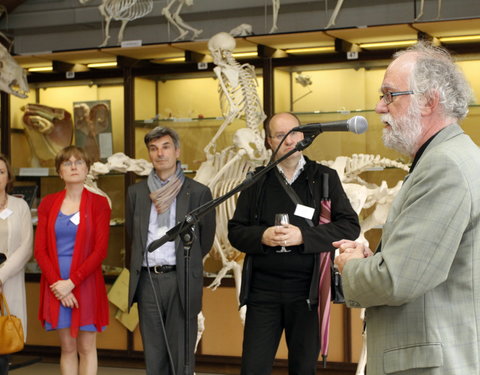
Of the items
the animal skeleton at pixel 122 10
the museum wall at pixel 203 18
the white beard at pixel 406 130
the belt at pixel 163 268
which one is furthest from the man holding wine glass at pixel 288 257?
the animal skeleton at pixel 122 10

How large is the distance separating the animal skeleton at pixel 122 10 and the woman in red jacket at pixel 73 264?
1776mm

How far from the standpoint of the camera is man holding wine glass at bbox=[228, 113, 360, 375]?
141 inches

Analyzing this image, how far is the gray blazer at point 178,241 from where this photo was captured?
407 centimetres

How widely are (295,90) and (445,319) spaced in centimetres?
394

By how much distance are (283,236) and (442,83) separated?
4.90 feet

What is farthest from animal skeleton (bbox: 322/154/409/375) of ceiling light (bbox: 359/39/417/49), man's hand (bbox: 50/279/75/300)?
man's hand (bbox: 50/279/75/300)

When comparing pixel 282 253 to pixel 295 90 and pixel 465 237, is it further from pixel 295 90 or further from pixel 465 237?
pixel 295 90

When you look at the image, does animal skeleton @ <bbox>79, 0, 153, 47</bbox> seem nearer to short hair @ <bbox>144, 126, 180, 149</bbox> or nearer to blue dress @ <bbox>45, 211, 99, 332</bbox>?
blue dress @ <bbox>45, 211, 99, 332</bbox>

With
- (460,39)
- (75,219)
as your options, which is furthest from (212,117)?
(460,39)

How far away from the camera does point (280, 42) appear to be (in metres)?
5.57

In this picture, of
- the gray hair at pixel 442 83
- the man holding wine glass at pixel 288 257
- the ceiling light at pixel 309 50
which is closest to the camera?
the gray hair at pixel 442 83

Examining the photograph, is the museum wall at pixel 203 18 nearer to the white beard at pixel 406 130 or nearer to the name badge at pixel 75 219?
the name badge at pixel 75 219

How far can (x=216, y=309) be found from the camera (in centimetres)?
581

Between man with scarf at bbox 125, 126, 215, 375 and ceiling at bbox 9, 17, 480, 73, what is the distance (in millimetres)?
1615
